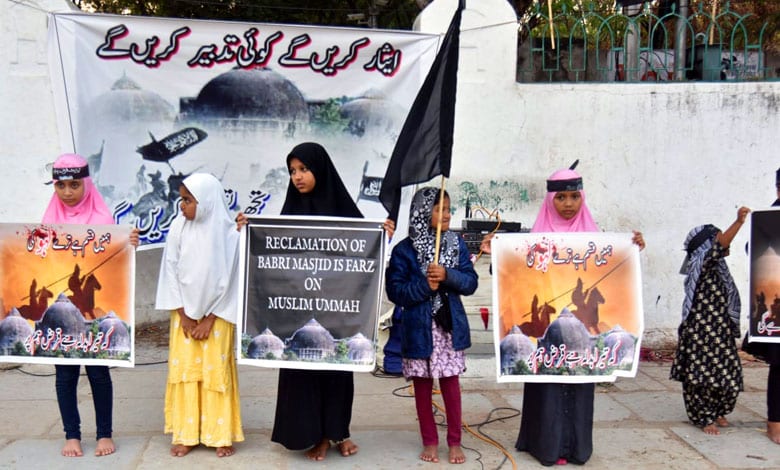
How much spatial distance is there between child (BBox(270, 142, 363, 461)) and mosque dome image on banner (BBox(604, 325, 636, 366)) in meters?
1.53

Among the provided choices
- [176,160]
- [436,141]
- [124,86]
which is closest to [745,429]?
[436,141]

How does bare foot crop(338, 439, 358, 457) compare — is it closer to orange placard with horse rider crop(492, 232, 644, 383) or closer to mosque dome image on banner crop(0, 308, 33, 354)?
orange placard with horse rider crop(492, 232, 644, 383)

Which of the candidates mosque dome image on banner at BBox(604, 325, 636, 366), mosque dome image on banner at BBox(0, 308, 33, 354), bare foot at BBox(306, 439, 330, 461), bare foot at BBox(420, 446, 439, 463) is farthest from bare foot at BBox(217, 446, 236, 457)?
mosque dome image on banner at BBox(604, 325, 636, 366)

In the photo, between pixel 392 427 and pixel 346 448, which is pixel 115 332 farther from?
pixel 392 427

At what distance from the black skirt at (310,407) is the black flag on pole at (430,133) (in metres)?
1.03

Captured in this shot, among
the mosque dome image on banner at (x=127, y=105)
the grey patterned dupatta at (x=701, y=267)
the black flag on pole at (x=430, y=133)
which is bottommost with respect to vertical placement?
the grey patterned dupatta at (x=701, y=267)

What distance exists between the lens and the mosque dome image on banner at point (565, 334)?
14.5 ft

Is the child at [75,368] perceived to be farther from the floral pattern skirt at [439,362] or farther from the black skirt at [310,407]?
the floral pattern skirt at [439,362]

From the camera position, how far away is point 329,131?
21.8 ft

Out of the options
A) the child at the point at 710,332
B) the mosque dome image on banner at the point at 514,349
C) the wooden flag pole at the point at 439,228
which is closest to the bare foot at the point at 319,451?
the mosque dome image on banner at the point at 514,349

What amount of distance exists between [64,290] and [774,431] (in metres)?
4.49

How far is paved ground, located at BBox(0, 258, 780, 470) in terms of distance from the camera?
4.56 meters

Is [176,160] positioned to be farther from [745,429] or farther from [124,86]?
[745,429]

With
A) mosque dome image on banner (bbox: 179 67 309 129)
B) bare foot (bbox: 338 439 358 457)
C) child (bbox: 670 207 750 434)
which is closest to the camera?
bare foot (bbox: 338 439 358 457)
